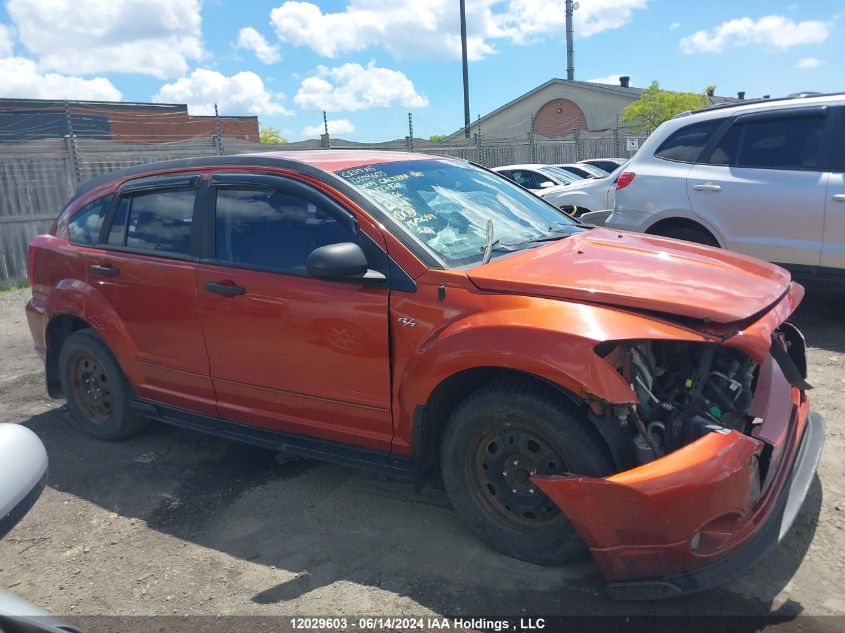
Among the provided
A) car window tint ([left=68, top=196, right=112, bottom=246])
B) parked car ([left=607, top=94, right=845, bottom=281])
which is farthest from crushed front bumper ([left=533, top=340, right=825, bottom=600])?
parked car ([left=607, top=94, right=845, bottom=281])

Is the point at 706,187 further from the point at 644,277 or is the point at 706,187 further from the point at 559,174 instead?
the point at 559,174

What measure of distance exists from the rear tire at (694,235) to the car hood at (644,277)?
295 cm

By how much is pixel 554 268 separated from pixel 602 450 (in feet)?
2.84

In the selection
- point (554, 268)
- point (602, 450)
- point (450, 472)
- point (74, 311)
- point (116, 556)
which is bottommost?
point (116, 556)

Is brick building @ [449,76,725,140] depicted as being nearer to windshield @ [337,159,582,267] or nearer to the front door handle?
the front door handle

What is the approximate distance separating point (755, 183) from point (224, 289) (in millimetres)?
4776

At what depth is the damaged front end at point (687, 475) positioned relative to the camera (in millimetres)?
2486

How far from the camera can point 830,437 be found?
162 inches

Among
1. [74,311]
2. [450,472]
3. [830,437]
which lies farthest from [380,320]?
[830,437]

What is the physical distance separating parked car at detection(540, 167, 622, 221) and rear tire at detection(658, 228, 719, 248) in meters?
1.75

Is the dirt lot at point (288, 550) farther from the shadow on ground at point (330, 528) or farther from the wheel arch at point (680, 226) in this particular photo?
the wheel arch at point (680, 226)

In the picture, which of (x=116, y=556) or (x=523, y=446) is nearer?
(x=523, y=446)

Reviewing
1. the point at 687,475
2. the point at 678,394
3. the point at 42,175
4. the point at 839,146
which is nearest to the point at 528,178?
the point at 42,175

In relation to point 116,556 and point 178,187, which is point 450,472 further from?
point 178,187
